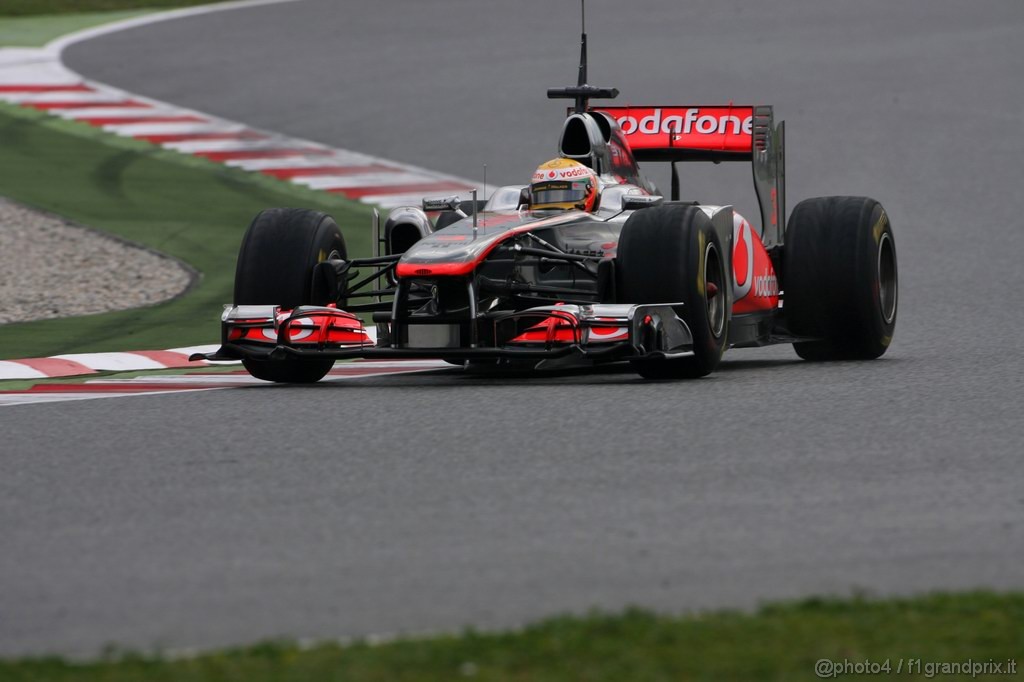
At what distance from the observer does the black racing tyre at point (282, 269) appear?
1085 cm

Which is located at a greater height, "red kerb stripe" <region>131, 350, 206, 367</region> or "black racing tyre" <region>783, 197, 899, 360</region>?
"black racing tyre" <region>783, 197, 899, 360</region>

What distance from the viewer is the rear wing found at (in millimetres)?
12586

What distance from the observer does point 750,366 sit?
11.7 m

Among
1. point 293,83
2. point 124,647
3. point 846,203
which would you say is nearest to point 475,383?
point 846,203

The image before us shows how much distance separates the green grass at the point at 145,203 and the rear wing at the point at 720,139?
342 centimetres

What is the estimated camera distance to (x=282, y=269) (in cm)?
1088

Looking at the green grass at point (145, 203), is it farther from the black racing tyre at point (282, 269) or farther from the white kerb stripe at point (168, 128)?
the black racing tyre at point (282, 269)

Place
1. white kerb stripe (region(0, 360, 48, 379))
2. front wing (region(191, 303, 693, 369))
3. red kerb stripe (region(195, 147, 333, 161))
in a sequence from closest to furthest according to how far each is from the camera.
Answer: front wing (region(191, 303, 693, 369)), white kerb stripe (region(0, 360, 48, 379)), red kerb stripe (region(195, 147, 333, 161))

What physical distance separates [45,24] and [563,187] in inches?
846

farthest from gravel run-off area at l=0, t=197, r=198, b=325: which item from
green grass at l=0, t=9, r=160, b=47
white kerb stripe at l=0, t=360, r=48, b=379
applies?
green grass at l=0, t=9, r=160, b=47

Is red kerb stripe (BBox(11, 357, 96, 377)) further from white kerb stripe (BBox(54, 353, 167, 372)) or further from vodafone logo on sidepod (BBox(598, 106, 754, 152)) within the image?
vodafone logo on sidepod (BBox(598, 106, 754, 152))

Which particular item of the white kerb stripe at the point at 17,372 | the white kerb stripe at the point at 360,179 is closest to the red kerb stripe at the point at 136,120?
the white kerb stripe at the point at 360,179

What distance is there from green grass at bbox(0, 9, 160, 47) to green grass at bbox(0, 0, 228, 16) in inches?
6.6

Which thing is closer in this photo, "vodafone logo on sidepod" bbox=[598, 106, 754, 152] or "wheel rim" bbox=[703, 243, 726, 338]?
"wheel rim" bbox=[703, 243, 726, 338]
